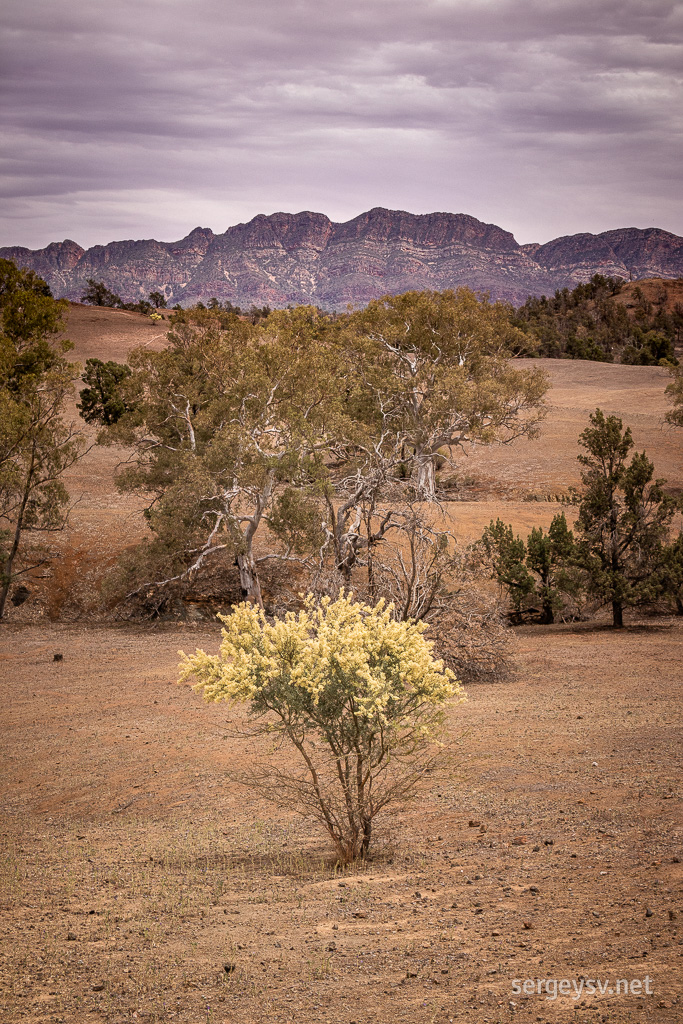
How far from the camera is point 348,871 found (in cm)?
660

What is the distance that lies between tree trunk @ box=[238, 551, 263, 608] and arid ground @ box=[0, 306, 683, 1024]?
21.8 ft

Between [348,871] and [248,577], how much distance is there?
15017 mm

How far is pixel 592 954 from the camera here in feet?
14.8

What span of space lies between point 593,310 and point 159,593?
94.8m

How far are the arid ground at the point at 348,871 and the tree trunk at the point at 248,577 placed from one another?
6.66m

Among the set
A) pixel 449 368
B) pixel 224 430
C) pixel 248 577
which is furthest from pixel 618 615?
pixel 449 368

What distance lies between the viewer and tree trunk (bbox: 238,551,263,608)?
69.1ft

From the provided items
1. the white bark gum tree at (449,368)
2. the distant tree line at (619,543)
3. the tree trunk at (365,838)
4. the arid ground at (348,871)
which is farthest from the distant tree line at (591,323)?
the tree trunk at (365,838)

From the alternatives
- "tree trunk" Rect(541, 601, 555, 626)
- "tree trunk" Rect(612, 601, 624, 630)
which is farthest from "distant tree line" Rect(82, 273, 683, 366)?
"tree trunk" Rect(612, 601, 624, 630)

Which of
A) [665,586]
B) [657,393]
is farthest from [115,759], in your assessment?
[657,393]

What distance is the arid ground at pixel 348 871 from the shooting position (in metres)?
4.45

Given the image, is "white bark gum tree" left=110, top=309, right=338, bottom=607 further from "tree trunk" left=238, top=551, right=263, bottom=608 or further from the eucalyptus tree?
the eucalyptus tree

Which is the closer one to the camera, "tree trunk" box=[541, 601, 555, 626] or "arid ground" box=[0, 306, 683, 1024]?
"arid ground" box=[0, 306, 683, 1024]

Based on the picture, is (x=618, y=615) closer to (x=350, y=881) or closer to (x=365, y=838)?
(x=365, y=838)
